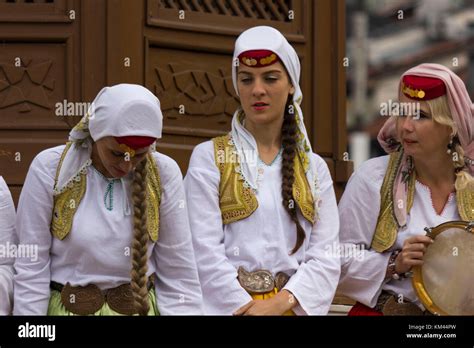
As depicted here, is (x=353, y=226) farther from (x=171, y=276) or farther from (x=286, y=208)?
(x=171, y=276)

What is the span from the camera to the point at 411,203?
6.35 m

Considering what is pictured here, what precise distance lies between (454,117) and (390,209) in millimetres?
510

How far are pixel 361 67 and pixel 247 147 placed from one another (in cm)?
1105

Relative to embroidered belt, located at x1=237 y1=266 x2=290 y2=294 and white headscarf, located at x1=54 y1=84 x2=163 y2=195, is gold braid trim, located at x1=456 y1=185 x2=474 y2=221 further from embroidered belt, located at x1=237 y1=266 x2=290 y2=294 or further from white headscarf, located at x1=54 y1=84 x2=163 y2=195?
white headscarf, located at x1=54 y1=84 x2=163 y2=195

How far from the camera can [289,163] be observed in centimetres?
617

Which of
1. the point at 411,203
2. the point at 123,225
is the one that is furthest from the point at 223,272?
the point at 411,203

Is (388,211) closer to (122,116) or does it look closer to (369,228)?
(369,228)

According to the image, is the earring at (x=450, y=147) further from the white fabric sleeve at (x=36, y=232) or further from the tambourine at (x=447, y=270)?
the white fabric sleeve at (x=36, y=232)

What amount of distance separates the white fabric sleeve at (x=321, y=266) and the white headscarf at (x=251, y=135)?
0.24ft

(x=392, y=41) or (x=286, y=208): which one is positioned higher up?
(x=392, y=41)

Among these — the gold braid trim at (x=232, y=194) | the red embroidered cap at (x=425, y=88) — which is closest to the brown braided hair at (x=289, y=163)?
the gold braid trim at (x=232, y=194)

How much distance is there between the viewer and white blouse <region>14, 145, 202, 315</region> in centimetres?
559
